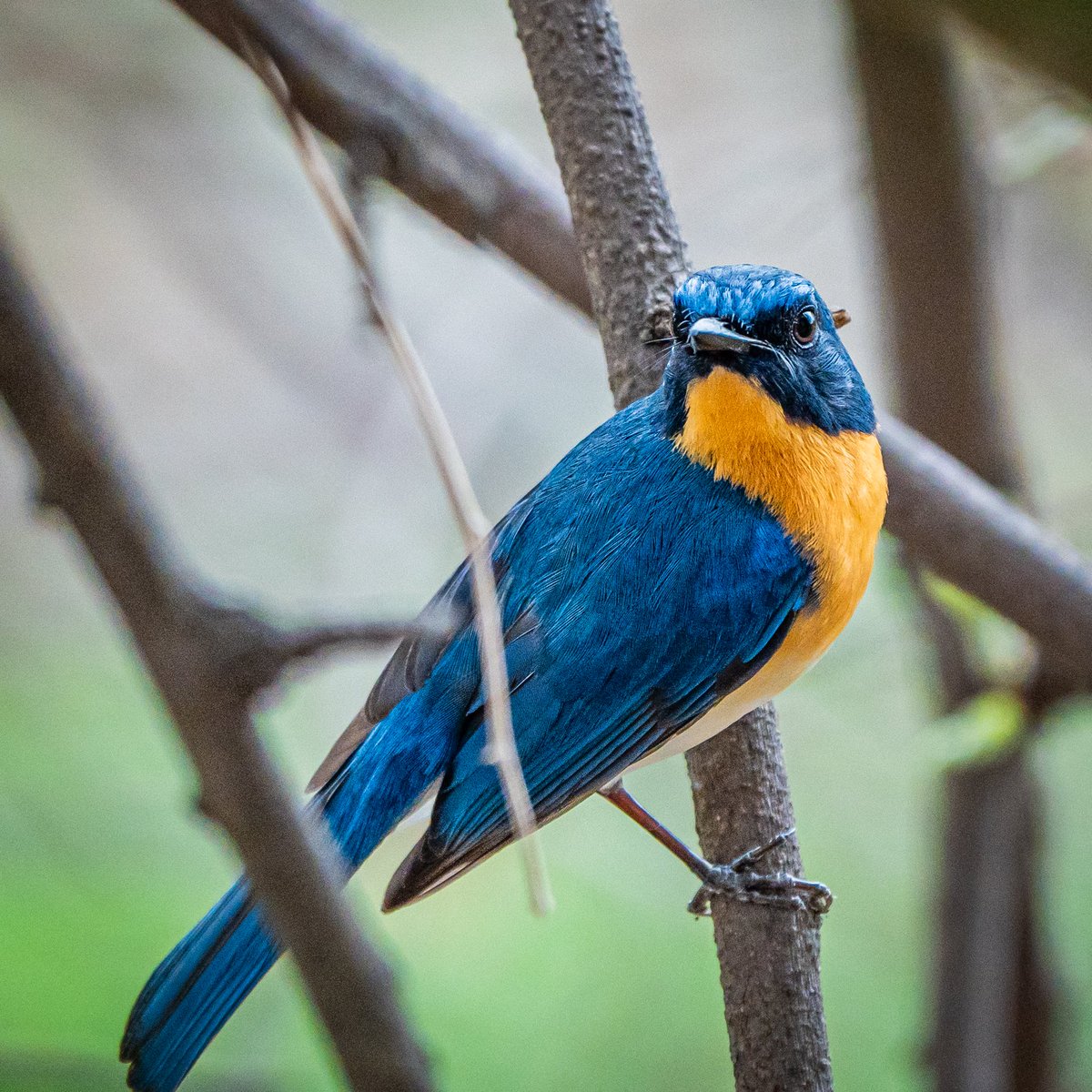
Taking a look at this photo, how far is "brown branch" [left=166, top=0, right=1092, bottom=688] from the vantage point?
9.24 feet

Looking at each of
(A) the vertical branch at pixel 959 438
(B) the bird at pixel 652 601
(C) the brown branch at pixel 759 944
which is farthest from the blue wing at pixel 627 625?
(A) the vertical branch at pixel 959 438

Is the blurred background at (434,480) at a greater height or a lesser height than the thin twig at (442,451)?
greater

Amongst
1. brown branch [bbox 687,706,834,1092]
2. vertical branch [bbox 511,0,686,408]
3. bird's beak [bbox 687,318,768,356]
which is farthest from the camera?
vertical branch [bbox 511,0,686,408]

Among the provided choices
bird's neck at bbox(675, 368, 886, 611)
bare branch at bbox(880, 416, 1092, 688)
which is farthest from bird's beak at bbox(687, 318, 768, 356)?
bare branch at bbox(880, 416, 1092, 688)

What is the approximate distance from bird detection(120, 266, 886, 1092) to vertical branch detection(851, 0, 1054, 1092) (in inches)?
47.1

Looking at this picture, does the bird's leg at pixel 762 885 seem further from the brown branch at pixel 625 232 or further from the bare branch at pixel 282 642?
the bare branch at pixel 282 642

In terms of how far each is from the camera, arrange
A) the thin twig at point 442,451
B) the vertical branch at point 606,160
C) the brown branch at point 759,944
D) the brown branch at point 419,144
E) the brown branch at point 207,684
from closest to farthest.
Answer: the brown branch at point 207,684 < the thin twig at point 442,451 < the brown branch at point 759,944 < the vertical branch at point 606,160 < the brown branch at point 419,144

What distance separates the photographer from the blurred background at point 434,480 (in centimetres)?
399

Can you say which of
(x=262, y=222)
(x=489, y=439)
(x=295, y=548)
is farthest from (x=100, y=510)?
(x=262, y=222)

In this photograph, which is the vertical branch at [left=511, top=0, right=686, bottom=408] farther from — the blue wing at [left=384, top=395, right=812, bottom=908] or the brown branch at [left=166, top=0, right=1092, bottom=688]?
the blue wing at [left=384, top=395, right=812, bottom=908]

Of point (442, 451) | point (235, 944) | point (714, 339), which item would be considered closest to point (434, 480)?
point (714, 339)

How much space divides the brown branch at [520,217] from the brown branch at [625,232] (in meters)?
0.12

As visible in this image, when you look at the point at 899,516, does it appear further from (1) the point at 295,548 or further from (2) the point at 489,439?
(1) the point at 295,548

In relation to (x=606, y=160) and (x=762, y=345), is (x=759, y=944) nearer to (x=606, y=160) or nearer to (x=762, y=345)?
(x=762, y=345)
